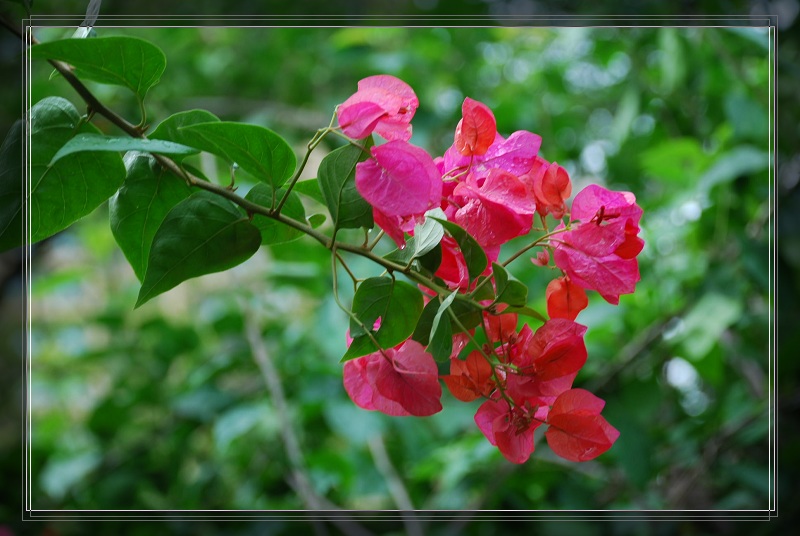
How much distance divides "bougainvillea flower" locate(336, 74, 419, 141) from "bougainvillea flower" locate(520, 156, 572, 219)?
0.16 feet

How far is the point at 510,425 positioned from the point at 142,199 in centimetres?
15

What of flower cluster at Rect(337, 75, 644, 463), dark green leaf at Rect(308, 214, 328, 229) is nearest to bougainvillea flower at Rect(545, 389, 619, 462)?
flower cluster at Rect(337, 75, 644, 463)

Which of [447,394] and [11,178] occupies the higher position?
[11,178]

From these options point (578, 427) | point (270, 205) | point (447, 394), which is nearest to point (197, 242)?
point (270, 205)

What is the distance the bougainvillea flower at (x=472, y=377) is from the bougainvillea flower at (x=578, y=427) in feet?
0.07

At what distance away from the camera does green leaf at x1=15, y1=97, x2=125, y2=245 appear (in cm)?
24

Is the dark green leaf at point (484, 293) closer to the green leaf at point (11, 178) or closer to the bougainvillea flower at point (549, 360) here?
the bougainvillea flower at point (549, 360)

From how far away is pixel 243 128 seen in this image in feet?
0.73

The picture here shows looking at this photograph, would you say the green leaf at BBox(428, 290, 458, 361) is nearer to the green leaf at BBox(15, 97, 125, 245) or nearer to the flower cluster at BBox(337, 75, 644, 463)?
the flower cluster at BBox(337, 75, 644, 463)

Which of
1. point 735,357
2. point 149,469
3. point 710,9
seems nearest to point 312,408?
point 149,469

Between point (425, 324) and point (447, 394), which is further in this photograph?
point (447, 394)

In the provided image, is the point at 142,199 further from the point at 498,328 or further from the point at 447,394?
the point at 447,394

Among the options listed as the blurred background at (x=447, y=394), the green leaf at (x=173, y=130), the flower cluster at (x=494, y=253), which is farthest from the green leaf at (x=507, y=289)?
the blurred background at (x=447, y=394)

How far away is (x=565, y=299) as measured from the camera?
252 mm
